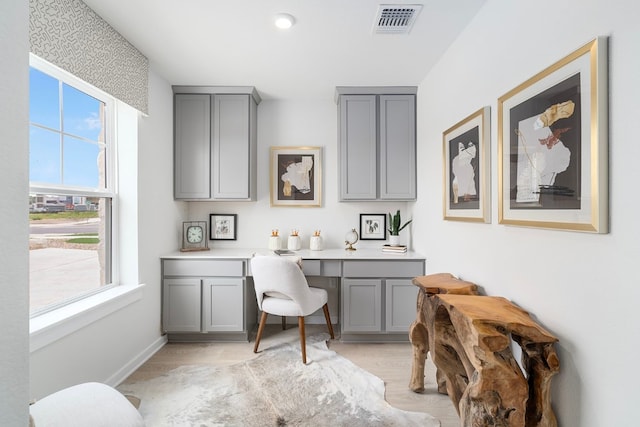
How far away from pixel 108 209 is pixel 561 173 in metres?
2.81

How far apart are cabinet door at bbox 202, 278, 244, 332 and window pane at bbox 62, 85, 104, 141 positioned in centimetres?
147

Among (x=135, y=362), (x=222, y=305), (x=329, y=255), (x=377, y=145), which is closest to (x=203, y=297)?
(x=222, y=305)

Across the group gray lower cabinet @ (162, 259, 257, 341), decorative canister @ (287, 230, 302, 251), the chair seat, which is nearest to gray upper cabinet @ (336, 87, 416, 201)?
decorative canister @ (287, 230, 302, 251)

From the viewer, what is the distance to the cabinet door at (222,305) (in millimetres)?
2771

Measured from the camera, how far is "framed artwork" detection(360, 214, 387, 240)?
3.34 m

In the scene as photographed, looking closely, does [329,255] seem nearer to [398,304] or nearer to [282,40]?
[398,304]

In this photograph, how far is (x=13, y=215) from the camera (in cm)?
49

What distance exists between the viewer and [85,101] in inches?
81.0

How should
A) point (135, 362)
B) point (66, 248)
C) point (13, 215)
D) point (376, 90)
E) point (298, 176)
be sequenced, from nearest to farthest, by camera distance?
point (13, 215), point (66, 248), point (135, 362), point (376, 90), point (298, 176)

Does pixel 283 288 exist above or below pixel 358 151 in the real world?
below

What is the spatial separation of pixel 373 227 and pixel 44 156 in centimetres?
275

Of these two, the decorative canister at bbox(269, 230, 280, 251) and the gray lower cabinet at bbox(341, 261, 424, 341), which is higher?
the decorative canister at bbox(269, 230, 280, 251)

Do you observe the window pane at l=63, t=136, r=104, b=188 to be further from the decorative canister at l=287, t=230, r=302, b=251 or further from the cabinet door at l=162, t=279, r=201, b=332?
the decorative canister at l=287, t=230, r=302, b=251

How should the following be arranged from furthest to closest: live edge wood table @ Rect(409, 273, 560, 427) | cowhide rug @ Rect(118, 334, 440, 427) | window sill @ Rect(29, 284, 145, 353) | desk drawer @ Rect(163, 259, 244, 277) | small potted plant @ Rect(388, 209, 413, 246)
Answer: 1. small potted plant @ Rect(388, 209, 413, 246)
2. desk drawer @ Rect(163, 259, 244, 277)
3. cowhide rug @ Rect(118, 334, 440, 427)
4. window sill @ Rect(29, 284, 145, 353)
5. live edge wood table @ Rect(409, 273, 560, 427)
